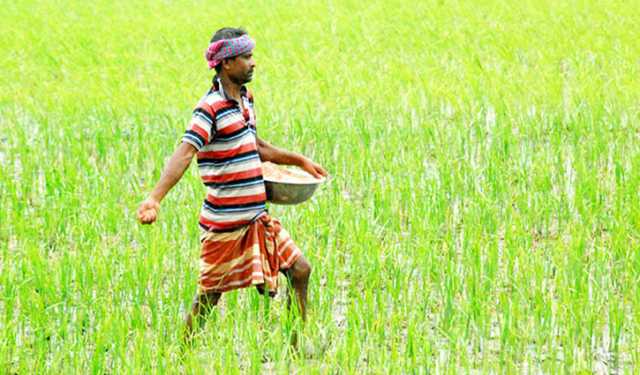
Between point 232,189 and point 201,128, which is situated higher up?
point 201,128

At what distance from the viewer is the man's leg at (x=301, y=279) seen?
329 cm

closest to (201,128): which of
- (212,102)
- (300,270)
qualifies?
(212,102)

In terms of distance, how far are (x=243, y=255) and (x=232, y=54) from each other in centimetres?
59

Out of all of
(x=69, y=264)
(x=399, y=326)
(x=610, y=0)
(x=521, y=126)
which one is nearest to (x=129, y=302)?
(x=69, y=264)

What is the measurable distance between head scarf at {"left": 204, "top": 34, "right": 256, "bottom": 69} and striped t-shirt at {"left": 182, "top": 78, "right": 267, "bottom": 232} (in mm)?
69

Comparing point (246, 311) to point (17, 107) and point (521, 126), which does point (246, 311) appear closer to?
point (521, 126)

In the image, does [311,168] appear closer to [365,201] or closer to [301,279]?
[301,279]

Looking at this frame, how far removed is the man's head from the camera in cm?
320

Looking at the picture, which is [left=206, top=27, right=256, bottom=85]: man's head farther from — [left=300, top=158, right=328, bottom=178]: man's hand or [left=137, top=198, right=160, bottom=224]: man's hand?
[left=137, top=198, right=160, bottom=224]: man's hand

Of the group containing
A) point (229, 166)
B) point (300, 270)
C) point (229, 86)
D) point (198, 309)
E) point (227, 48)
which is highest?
point (227, 48)

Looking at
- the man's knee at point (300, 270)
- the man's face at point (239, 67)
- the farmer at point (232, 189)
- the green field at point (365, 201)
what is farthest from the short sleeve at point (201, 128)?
the green field at point (365, 201)

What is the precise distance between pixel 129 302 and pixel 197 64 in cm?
454

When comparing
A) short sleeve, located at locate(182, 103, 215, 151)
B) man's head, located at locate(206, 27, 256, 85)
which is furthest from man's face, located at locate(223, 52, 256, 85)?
short sleeve, located at locate(182, 103, 215, 151)

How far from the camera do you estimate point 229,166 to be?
322 cm
